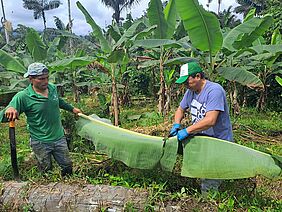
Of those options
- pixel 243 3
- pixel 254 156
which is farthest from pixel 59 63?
pixel 243 3

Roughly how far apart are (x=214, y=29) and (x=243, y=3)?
34.2m

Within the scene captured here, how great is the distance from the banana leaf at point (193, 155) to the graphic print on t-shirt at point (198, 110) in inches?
11.9

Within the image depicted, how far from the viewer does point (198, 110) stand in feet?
11.6

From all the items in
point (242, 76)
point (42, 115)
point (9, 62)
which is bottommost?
point (42, 115)

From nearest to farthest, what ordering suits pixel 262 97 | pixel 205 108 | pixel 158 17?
pixel 205 108, pixel 158 17, pixel 262 97

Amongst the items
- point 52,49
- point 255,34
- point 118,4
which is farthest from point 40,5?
point 255,34

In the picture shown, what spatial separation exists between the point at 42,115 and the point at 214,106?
6.45 ft

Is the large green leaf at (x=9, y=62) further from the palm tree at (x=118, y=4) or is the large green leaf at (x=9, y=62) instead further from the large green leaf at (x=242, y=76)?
the palm tree at (x=118, y=4)

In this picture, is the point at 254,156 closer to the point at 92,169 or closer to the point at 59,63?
the point at 92,169

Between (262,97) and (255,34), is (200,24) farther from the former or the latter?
(262,97)

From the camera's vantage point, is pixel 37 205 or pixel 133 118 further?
pixel 133 118

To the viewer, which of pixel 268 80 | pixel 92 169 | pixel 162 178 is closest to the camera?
pixel 162 178

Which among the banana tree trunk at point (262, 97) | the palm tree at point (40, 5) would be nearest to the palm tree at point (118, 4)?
the palm tree at point (40, 5)

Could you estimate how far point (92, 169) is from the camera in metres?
4.45
